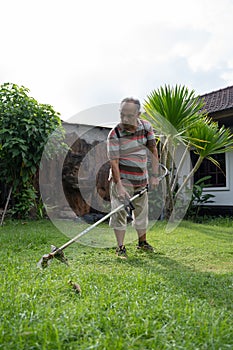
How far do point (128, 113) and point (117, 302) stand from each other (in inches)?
68.7

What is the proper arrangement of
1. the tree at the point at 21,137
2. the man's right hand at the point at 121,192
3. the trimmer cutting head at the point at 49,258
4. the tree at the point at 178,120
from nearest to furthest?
1. the trimmer cutting head at the point at 49,258
2. the man's right hand at the point at 121,192
3. the tree at the point at 21,137
4. the tree at the point at 178,120

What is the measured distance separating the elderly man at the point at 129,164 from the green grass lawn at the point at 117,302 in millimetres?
301

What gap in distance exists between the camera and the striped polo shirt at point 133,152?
9.87ft

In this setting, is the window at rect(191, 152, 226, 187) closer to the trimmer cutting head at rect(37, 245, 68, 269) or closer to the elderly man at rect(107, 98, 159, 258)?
the elderly man at rect(107, 98, 159, 258)

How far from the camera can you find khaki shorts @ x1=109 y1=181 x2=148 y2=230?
304cm

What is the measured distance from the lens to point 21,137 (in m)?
5.08

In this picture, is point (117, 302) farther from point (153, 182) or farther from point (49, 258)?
point (153, 182)

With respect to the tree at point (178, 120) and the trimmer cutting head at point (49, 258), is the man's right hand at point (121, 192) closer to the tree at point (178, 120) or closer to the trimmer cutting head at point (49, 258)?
the trimmer cutting head at point (49, 258)

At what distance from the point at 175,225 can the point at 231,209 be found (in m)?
1.90

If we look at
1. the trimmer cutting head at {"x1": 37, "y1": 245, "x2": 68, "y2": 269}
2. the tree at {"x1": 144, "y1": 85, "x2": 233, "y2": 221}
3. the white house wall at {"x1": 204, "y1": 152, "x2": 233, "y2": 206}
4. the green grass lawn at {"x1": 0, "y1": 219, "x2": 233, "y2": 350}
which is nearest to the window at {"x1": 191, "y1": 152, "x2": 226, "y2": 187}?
the white house wall at {"x1": 204, "y1": 152, "x2": 233, "y2": 206}

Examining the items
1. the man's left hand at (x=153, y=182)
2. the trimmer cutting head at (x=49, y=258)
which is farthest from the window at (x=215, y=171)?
the trimmer cutting head at (x=49, y=258)

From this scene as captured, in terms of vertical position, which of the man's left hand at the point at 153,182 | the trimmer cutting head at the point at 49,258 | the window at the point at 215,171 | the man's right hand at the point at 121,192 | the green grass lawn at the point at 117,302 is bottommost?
the green grass lawn at the point at 117,302

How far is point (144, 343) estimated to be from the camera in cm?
117

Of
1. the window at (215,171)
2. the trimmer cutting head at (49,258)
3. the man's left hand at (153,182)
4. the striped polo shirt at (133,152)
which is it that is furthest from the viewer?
the window at (215,171)
